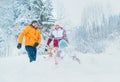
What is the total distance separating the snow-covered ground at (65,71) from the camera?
33.9 feet

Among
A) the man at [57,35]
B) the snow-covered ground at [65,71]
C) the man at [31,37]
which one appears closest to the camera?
the snow-covered ground at [65,71]

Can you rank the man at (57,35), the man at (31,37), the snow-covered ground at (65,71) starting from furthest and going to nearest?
the man at (31,37) < the man at (57,35) < the snow-covered ground at (65,71)

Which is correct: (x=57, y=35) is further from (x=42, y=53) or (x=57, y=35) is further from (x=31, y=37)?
(x=42, y=53)

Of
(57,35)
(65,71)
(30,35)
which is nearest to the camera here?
(65,71)

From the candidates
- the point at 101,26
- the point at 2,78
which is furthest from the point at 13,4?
the point at 101,26

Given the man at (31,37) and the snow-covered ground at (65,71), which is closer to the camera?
the snow-covered ground at (65,71)

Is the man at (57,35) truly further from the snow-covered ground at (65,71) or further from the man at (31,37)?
the man at (31,37)

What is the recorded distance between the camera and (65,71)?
11953mm

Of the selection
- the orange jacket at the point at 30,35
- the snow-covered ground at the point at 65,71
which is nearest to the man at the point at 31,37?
the orange jacket at the point at 30,35

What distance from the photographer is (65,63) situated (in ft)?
43.6

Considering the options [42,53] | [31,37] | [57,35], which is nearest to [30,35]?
[31,37]

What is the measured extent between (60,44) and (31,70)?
6.34 feet

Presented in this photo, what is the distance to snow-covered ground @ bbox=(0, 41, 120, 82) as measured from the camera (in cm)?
1032

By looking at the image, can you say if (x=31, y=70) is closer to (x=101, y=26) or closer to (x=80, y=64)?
(x=80, y=64)
